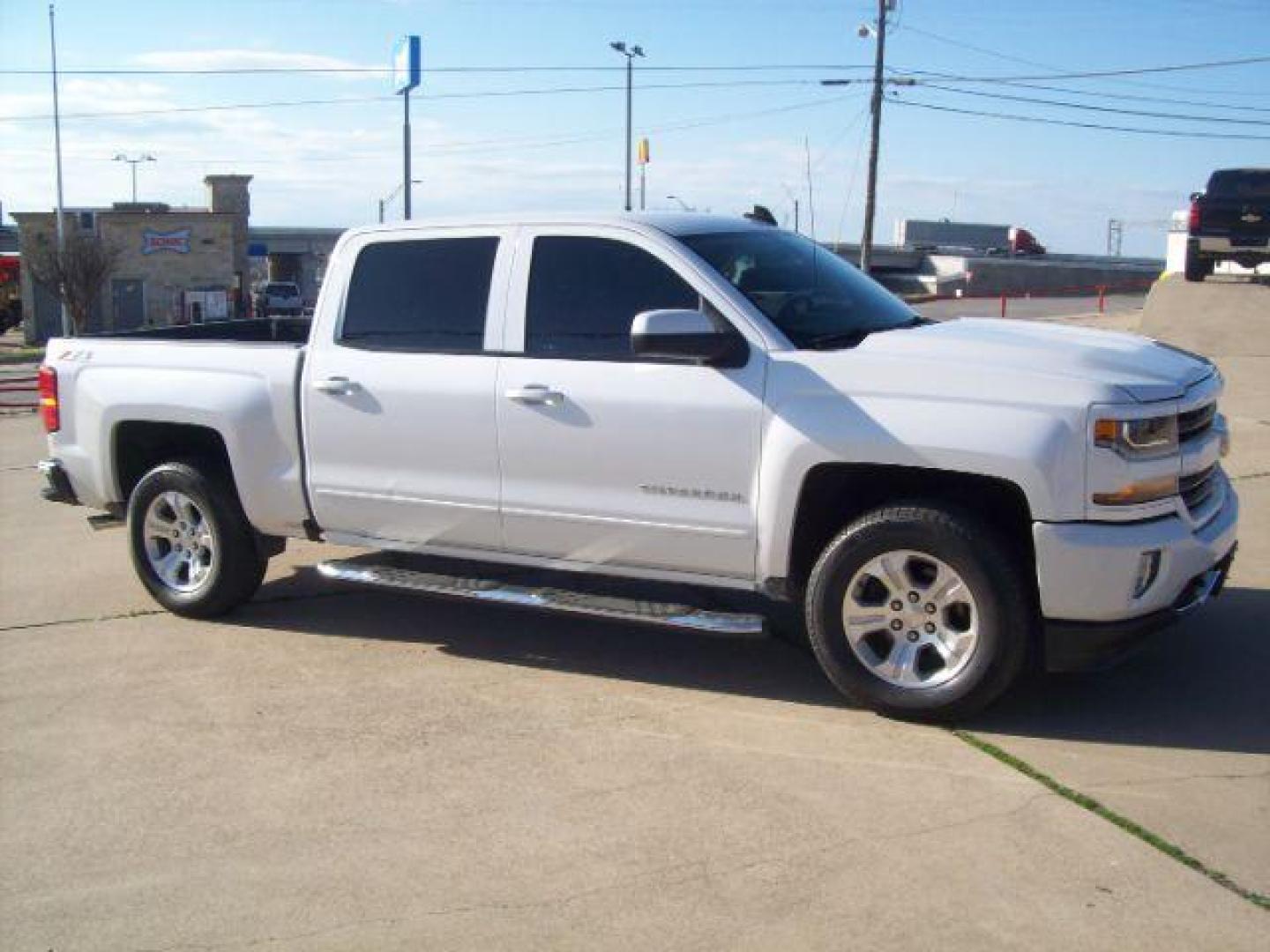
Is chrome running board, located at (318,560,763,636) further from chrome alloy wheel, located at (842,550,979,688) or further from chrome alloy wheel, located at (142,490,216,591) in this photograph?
chrome alloy wheel, located at (142,490,216,591)

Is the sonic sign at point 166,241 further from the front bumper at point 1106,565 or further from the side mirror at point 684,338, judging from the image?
the front bumper at point 1106,565

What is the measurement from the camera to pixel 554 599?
5762 mm

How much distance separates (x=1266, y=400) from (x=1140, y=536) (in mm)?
10728

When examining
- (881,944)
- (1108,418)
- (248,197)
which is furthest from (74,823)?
(248,197)

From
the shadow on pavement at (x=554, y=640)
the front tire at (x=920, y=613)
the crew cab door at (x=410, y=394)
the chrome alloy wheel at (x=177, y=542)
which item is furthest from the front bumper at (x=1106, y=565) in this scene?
the chrome alloy wheel at (x=177, y=542)

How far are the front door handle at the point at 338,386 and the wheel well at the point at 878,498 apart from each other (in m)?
2.17

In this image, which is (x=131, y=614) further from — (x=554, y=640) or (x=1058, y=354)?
(x=1058, y=354)

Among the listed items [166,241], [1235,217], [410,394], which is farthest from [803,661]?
[166,241]

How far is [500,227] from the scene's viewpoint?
611 cm

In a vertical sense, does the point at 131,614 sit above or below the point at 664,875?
below

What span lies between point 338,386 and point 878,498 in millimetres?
2528

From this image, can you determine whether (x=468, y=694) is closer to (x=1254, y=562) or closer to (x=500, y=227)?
(x=500, y=227)

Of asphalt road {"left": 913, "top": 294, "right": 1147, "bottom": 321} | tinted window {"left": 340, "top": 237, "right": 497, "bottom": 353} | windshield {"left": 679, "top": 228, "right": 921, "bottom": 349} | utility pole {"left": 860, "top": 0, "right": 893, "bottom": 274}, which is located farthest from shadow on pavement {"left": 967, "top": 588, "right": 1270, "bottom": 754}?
utility pole {"left": 860, "top": 0, "right": 893, "bottom": 274}

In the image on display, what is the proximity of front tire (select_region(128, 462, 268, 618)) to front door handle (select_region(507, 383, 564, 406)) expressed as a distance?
184cm
